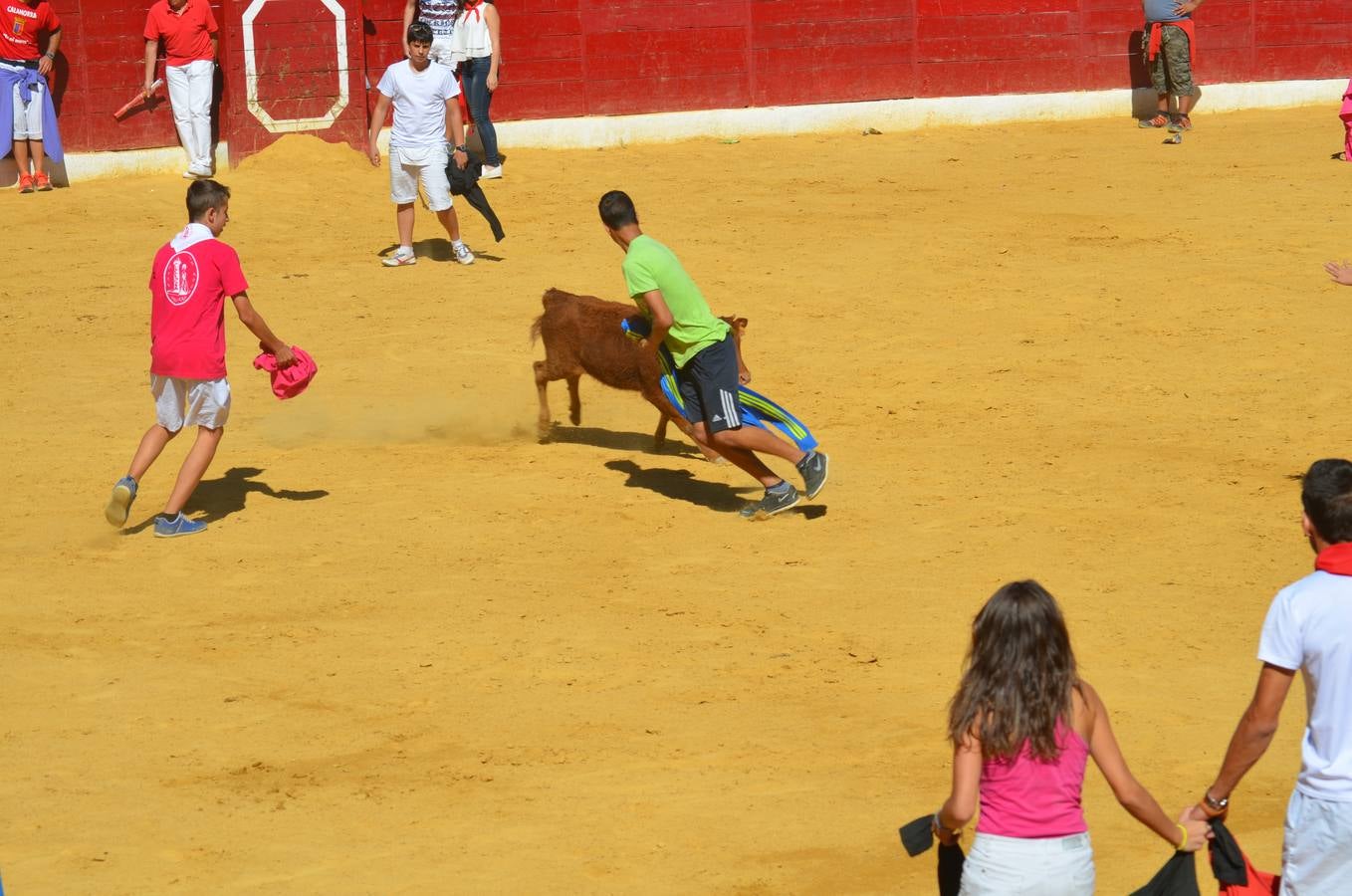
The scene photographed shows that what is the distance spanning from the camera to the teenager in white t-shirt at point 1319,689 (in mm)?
3850

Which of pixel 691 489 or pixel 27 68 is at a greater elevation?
pixel 27 68

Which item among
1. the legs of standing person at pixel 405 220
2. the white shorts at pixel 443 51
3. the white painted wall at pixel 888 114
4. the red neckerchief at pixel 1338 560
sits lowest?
the red neckerchief at pixel 1338 560

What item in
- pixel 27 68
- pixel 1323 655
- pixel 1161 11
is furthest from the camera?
pixel 1161 11

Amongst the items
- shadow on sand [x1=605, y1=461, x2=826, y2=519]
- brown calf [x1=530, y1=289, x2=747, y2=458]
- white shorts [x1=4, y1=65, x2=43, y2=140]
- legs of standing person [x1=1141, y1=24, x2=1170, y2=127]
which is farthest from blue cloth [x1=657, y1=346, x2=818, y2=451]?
legs of standing person [x1=1141, y1=24, x2=1170, y2=127]

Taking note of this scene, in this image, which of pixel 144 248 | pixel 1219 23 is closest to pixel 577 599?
pixel 144 248

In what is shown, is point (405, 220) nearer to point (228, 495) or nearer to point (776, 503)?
point (228, 495)

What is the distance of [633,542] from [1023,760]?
480 cm

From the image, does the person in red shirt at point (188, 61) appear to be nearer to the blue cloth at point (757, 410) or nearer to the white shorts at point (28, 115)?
the white shorts at point (28, 115)

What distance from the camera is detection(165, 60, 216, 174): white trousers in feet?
54.5

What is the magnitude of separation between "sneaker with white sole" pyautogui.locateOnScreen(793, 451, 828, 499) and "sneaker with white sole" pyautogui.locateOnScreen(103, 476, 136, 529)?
315 cm

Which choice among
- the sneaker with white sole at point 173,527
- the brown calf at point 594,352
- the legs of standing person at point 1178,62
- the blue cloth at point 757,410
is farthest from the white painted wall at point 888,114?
the blue cloth at point 757,410

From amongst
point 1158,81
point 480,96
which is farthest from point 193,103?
point 1158,81

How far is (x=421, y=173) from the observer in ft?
45.6

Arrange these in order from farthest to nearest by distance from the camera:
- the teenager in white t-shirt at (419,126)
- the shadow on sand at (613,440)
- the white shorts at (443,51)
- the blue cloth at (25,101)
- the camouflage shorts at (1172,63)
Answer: the camouflage shorts at (1172,63) < the white shorts at (443,51) < the blue cloth at (25,101) < the teenager in white t-shirt at (419,126) < the shadow on sand at (613,440)
